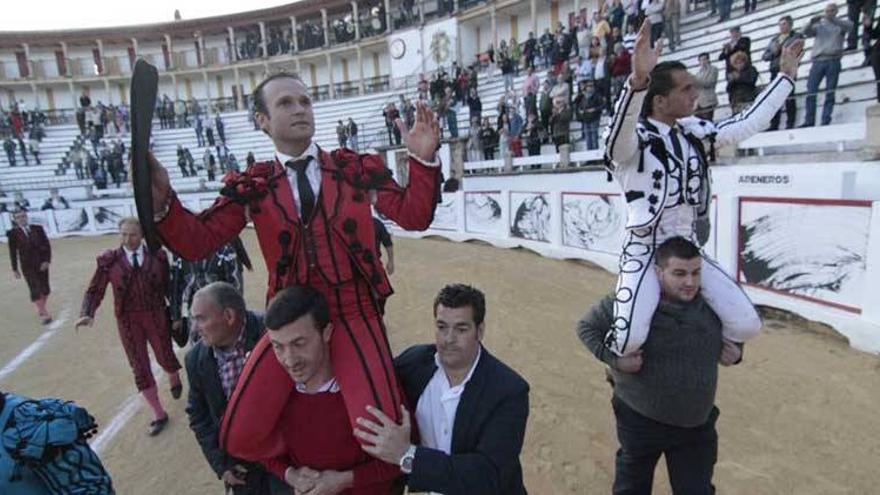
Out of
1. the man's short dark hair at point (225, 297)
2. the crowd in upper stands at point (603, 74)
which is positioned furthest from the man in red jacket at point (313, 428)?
the crowd in upper stands at point (603, 74)

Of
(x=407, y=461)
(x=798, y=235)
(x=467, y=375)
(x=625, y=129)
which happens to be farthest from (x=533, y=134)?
(x=407, y=461)

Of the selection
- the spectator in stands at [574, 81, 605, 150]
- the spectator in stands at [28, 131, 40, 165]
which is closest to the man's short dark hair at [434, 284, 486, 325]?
the spectator in stands at [574, 81, 605, 150]

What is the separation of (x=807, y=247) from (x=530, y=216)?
248 inches

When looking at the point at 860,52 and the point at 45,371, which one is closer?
the point at 45,371

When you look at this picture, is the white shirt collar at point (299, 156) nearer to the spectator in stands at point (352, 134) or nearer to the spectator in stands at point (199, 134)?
the spectator in stands at point (352, 134)

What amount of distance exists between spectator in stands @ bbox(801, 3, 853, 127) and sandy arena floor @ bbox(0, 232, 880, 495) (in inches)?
146

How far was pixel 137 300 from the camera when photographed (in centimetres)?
483

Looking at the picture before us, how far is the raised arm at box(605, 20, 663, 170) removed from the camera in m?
2.02

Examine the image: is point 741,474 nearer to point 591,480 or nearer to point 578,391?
point 591,480

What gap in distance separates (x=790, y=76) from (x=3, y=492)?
3583 mm

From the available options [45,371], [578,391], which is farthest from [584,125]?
[45,371]

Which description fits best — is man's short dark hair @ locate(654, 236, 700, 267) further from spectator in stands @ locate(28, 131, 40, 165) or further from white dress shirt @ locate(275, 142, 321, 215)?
spectator in stands @ locate(28, 131, 40, 165)

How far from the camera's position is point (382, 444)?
1.82 m

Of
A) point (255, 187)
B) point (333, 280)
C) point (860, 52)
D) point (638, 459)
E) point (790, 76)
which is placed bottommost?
point (638, 459)
